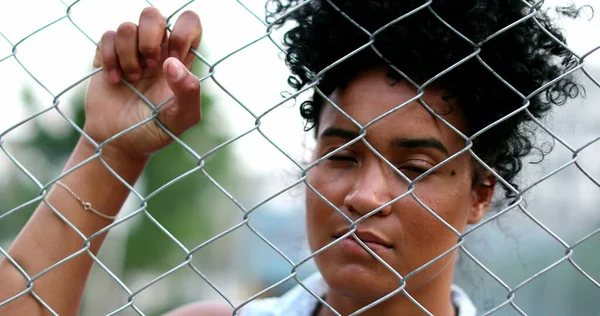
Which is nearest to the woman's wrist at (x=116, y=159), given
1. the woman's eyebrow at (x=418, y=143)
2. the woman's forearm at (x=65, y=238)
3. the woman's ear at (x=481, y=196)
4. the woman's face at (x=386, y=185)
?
the woman's forearm at (x=65, y=238)

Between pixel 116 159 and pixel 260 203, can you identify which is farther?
pixel 116 159

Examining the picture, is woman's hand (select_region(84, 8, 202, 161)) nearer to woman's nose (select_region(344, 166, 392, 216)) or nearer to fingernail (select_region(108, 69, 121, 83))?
fingernail (select_region(108, 69, 121, 83))

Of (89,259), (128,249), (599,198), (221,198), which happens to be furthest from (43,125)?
(89,259)

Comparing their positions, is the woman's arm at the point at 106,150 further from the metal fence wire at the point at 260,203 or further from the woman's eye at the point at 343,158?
the woman's eye at the point at 343,158

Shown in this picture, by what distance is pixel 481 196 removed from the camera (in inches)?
68.1

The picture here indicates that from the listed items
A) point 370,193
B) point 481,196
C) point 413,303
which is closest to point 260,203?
point 370,193

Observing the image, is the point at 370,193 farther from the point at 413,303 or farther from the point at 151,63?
the point at 151,63

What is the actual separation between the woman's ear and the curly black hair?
0.05 metres

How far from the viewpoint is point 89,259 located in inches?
59.6

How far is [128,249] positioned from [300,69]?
8.50 m

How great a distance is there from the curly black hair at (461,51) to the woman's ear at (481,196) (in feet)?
0.15

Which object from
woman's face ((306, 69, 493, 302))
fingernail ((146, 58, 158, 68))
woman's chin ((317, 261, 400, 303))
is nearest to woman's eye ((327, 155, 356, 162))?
woman's face ((306, 69, 493, 302))

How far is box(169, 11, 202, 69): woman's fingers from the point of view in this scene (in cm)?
138

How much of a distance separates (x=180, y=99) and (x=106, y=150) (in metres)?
0.26
